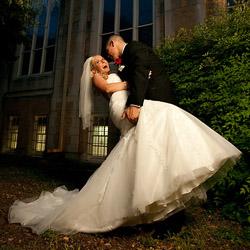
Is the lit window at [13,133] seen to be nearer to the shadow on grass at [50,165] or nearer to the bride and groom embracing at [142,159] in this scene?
the shadow on grass at [50,165]

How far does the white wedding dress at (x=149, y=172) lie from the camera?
277 centimetres

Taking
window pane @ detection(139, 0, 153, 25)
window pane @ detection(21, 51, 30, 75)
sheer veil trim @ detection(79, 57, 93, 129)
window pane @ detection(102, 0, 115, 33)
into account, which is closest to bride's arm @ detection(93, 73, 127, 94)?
sheer veil trim @ detection(79, 57, 93, 129)

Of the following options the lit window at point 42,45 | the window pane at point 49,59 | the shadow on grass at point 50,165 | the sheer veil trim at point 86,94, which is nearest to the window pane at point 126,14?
the lit window at point 42,45

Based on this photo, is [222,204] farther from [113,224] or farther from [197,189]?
[113,224]

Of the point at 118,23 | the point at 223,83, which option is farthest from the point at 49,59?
the point at 223,83

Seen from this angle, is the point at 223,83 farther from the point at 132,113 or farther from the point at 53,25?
the point at 53,25

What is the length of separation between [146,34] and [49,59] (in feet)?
18.9

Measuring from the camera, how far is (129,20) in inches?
512

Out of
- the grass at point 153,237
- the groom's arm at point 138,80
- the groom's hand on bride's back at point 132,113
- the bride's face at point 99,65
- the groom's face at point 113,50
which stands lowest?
the grass at point 153,237

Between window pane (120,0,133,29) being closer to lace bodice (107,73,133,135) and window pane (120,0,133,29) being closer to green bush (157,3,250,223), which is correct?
green bush (157,3,250,223)

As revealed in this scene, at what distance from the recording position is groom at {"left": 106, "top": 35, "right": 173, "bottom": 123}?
123 inches

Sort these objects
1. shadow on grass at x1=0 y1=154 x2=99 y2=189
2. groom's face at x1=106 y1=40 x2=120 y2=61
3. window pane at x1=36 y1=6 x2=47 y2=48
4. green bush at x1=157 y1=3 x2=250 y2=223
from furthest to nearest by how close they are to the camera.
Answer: window pane at x1=36 y1=6 x2=47 y2=48
shadow on grass at x1=0 y1=154 x2=99 y2=189
green bush at x1=157 y1=3 x2=250 y2=223
groom's face at x1=106 y1=40 x2=120 y2=61

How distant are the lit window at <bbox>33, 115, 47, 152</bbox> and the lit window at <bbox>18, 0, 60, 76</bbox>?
2.71m

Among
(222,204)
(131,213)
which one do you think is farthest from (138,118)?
(222,204)
